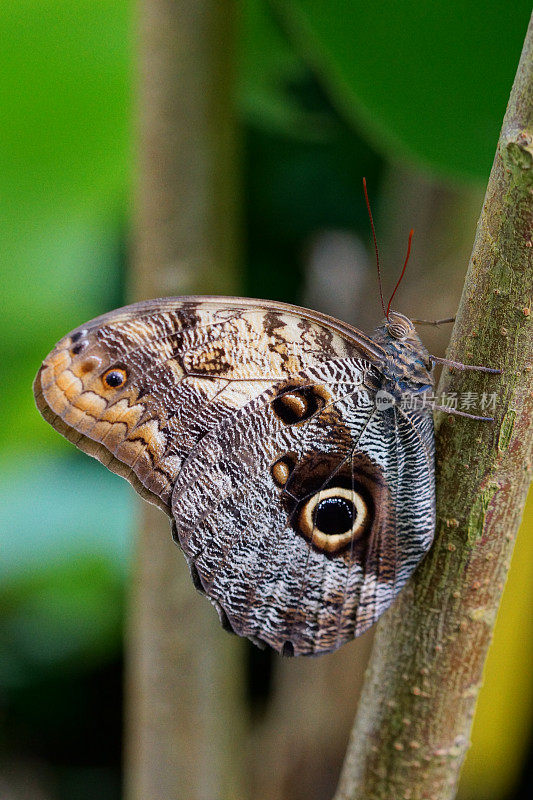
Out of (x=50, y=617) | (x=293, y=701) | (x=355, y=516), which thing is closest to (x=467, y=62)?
(x=355, y=516)

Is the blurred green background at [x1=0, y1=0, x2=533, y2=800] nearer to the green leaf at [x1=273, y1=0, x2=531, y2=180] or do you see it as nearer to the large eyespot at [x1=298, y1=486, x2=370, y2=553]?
the green leaf at [x1=273, y1=0, x2=531, y2=180]

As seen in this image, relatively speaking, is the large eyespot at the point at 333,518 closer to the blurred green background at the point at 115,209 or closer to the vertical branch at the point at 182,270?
the vertical branch at the point at 182,270

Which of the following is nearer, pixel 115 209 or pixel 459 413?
pixel 459 413

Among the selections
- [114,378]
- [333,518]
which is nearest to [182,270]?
[114,378]

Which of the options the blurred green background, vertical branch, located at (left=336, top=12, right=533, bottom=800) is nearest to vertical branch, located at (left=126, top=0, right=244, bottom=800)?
the blurred green background

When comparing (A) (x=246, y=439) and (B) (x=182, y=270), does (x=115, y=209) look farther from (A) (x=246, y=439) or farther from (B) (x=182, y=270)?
(A) (x=246, y=439)

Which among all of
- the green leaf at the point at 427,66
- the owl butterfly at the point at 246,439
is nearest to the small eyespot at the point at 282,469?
the owl butterfly at the point at 246,439

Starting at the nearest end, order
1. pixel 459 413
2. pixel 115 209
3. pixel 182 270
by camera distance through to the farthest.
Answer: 1. pixel 459 413
2. pixel 182 270
3. pixel 115 209
